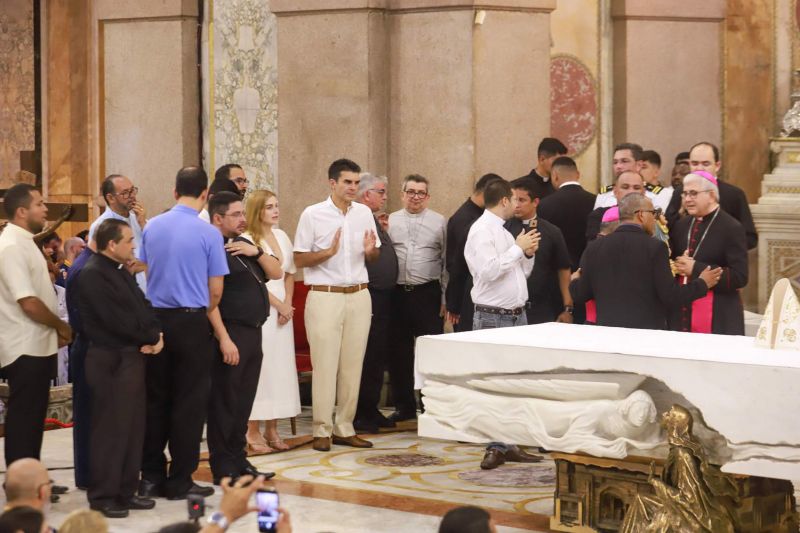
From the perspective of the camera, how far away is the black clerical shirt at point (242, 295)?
26.9ft

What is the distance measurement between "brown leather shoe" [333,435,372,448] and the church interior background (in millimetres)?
190

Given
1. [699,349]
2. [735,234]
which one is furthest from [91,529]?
[735,234]

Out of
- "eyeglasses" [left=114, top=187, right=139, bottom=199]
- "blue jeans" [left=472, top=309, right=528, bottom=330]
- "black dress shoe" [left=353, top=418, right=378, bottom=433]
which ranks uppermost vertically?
"eyeglasses" [left=114, top=187, right=139, bottom=199]

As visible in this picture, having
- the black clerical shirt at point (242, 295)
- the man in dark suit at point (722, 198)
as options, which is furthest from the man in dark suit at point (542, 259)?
the black clerical shirt at point (242, 295)

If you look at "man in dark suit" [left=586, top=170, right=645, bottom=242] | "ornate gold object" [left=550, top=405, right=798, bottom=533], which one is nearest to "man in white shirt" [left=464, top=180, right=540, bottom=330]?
"man in dark suit" [left=586, top=170, right=645, bottom=242]

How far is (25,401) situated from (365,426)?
279 centimetres

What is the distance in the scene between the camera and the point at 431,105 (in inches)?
422

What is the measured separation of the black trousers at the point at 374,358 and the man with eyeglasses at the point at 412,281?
0.68ft

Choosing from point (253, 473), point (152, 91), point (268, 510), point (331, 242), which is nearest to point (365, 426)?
point (331, 242)

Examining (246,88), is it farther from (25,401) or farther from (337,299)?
(25,401)

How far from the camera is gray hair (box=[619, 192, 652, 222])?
7.76 m

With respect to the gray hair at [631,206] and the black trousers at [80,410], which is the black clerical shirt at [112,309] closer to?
the black trousers at [80,410]

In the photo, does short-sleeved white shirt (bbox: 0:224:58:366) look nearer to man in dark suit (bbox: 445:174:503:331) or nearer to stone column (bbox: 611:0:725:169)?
man in dark suit (bbox: 445:174:503:331)

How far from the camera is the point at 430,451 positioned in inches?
361
